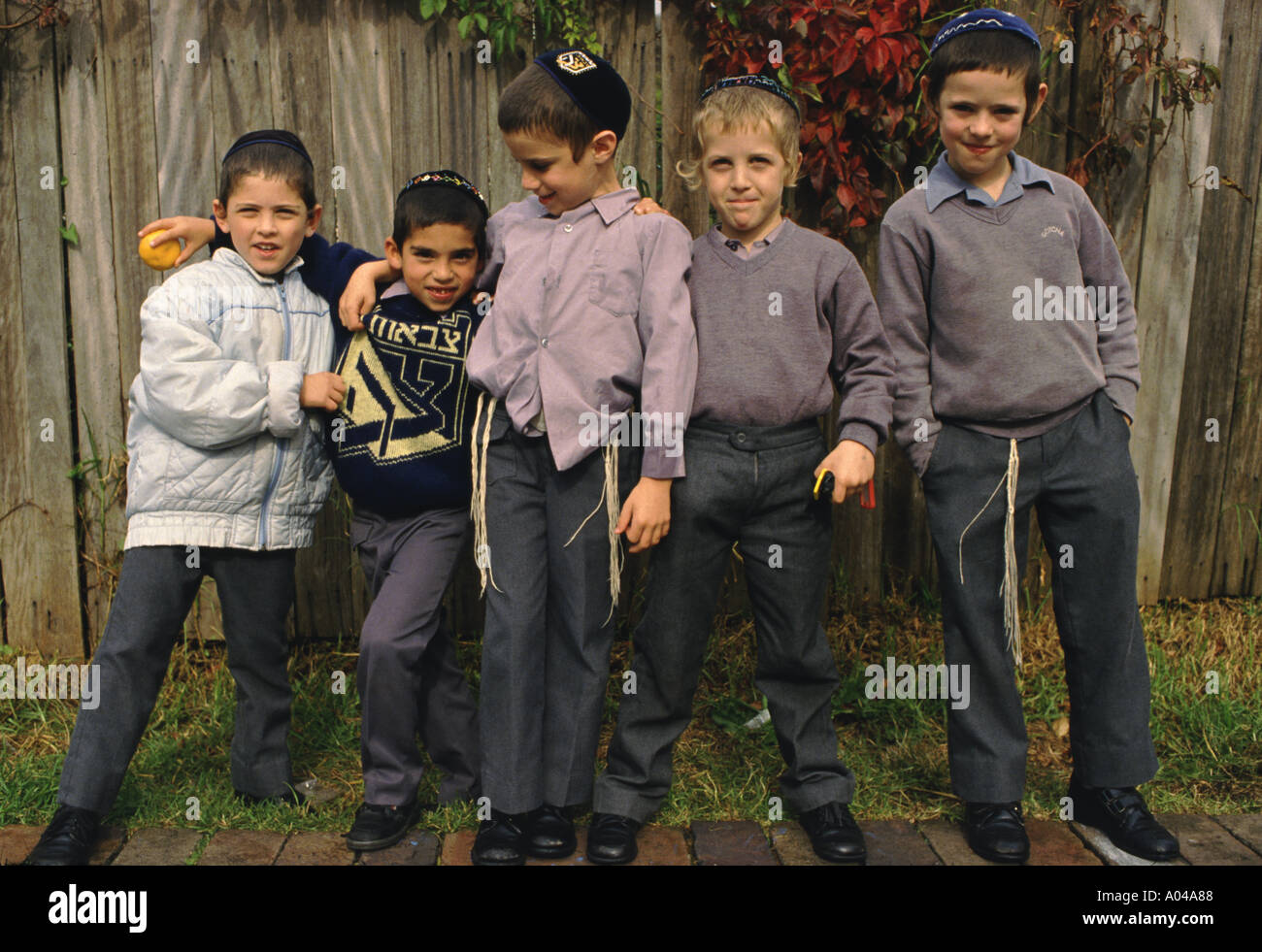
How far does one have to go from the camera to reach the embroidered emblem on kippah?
268 centimetres

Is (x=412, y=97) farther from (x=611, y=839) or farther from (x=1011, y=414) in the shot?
(x=611, y=839)

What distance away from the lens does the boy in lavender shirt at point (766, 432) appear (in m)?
2.69

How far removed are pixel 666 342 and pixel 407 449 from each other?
29.2 inches

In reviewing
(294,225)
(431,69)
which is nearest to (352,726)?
(294,225)

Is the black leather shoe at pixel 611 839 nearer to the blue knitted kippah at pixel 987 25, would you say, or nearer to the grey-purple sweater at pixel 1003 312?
the grey-purple sweater at pixel 1003 312

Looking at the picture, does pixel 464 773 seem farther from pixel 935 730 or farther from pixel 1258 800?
pixel 1258 800

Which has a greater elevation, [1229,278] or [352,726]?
[1229,278]

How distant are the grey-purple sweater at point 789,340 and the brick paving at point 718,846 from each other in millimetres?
1032

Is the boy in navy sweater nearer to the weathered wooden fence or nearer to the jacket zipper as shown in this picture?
the jacket zipper

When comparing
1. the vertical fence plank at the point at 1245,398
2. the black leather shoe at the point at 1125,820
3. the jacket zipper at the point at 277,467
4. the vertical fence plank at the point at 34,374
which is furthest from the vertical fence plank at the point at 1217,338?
the vertical fence plank at the point at 34,374

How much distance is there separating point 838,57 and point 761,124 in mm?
890

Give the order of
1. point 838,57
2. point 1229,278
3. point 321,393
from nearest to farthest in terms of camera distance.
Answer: point 321,393
point 838,57
point 1229,278

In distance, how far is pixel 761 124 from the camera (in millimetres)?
2660

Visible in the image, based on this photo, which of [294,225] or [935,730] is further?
[935,730]
